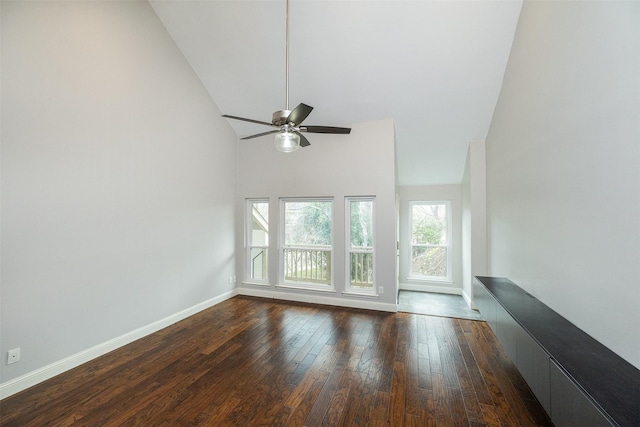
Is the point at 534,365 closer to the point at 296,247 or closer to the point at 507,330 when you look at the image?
the point at 507,330

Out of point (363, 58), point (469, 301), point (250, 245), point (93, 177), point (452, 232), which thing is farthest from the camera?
point (452, 232)

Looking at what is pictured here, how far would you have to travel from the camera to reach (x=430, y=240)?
5.94 metres

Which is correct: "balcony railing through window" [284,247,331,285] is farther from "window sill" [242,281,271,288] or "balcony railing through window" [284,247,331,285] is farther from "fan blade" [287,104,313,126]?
"fan blade" [287,104,313,126]

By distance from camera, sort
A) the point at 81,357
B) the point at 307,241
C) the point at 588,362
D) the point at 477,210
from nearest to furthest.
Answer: the point at 588,362 < the point at 81,357 < the point at 477,210 < the point at 307,241

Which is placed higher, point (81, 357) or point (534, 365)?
point (534, 365)

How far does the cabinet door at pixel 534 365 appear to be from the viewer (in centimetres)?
155

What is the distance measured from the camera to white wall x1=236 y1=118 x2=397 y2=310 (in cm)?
433

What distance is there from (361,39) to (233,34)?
5.61 feet

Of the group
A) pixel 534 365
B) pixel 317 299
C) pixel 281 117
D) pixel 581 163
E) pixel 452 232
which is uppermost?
pixel 281 117

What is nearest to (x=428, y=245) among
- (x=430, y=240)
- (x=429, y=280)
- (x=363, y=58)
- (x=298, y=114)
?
(x=430, y=240)

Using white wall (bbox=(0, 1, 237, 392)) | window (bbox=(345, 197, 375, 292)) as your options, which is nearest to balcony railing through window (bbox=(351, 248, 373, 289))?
window (bbox=(345, 197, 375, 292))

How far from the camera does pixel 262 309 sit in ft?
14.3

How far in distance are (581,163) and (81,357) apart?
15.4 ft

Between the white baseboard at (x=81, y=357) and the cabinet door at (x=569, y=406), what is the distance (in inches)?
156
